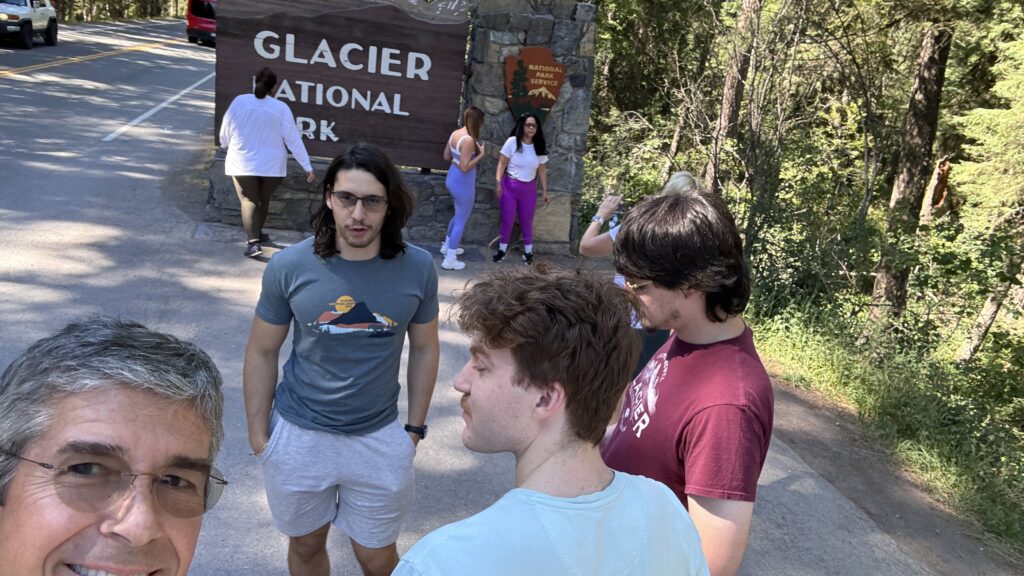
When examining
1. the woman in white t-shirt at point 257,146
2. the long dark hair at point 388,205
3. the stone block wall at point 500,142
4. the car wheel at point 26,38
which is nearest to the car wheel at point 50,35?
the car wheel at point 26,38

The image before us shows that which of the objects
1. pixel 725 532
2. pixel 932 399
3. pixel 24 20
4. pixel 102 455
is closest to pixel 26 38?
pixel 24 20

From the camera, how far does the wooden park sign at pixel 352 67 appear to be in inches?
305

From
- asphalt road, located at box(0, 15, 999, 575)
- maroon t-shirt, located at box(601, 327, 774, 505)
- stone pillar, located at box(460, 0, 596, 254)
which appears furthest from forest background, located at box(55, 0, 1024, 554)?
maroon t-shirt, located at box(601, 327, 774, 505)

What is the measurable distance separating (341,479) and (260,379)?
45 cm

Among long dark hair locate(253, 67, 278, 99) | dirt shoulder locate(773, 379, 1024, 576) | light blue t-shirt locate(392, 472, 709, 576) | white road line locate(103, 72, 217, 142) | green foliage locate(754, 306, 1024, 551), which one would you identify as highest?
long dark hair locate(253, 67, 278, 99)

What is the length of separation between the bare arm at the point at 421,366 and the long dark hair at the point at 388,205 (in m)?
0.32

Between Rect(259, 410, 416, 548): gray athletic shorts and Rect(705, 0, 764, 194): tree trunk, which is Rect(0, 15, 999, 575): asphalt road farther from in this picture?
Rect(705, 0, 764, 194): tree trunk

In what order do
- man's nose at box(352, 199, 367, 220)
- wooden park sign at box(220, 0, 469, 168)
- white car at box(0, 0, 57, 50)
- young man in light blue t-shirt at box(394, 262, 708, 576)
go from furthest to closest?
white car at box(0, 0, 57, 50) → wooden park sign at box(220, 0, 469, 168) → man's nose at box(352, 199, 367, 220) → young man in light blue t-shirt at box(394, 262, 708, 576)

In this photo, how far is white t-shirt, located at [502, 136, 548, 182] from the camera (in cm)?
794

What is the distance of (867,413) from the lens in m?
5.80

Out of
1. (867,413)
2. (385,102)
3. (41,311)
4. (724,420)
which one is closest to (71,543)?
(724,420)

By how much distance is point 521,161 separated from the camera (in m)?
7.96

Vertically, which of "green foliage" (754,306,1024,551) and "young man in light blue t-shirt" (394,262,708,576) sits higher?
"young man in light blue t-shirt" (394,262,708,576)

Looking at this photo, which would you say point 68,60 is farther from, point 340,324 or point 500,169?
point 340,324
